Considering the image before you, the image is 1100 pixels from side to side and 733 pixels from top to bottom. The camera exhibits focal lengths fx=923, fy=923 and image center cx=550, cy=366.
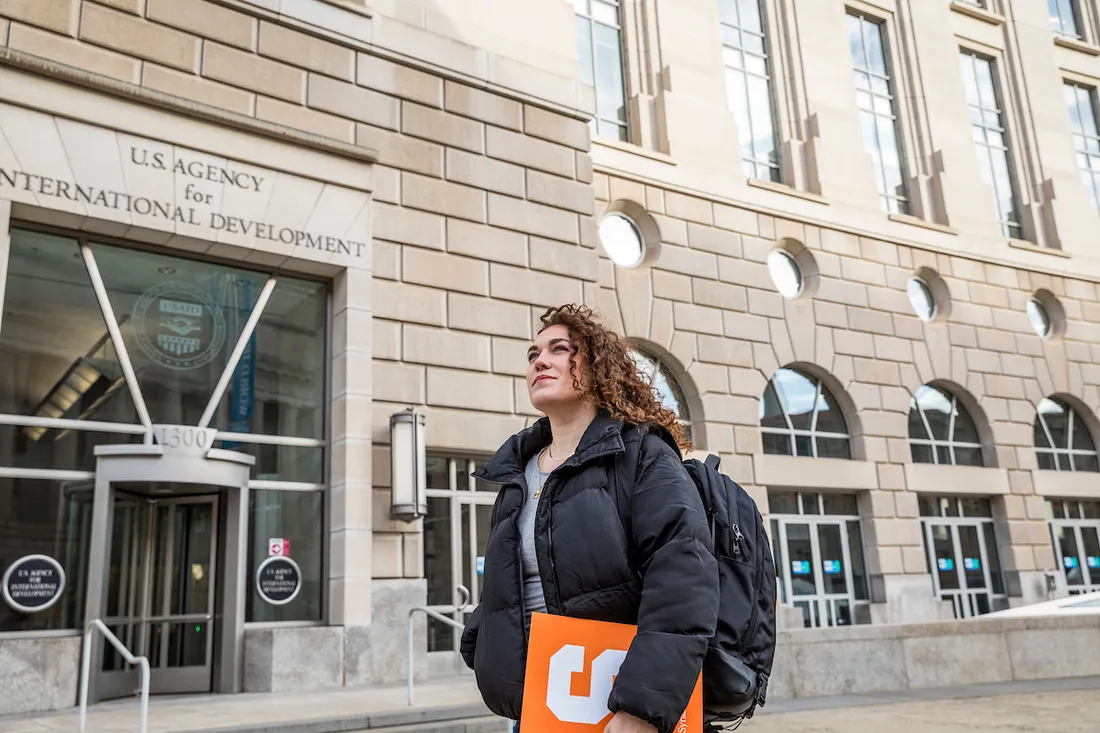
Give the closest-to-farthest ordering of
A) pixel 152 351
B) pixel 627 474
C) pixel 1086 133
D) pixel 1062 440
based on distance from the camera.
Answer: pixel 627 474 < pixel 152 351 < pixel 1062 440 < pixel 1086 133

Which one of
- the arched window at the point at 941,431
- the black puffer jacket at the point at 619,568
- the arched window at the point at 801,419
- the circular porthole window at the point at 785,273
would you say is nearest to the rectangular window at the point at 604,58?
the circular porthole window at the point at 785,273

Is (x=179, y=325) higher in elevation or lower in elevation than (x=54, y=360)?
higher

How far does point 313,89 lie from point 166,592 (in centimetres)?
682

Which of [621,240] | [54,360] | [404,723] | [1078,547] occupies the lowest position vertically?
[404,723]

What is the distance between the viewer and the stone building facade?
1062 centimetres

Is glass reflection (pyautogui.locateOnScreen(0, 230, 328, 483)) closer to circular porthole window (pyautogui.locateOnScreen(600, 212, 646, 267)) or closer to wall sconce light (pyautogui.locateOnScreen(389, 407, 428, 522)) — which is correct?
wall sconce light (pyautogui.locateOnScreen(389, 407, 428, 522))

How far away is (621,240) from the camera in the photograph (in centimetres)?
1761

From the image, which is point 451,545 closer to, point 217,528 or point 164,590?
point 217,528

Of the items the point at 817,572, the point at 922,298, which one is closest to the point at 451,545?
the point at 817,572

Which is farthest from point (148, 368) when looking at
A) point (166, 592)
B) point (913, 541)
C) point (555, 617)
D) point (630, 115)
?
point (913, 541)

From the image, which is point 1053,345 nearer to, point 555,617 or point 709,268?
point 709,268

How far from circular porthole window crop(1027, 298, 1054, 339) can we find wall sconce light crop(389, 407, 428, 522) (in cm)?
1736

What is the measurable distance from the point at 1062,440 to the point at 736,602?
23.3 metres

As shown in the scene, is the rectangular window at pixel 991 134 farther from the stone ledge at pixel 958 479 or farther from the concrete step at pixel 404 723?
the concrete step at pixel 404 723
